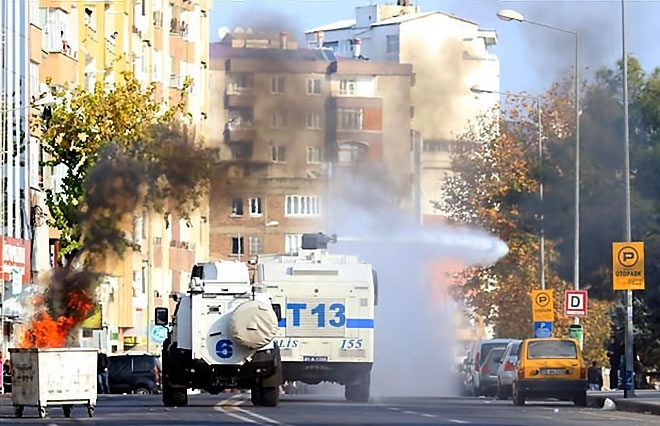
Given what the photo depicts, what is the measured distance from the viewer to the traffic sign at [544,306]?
185ft

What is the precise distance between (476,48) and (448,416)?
7.00m

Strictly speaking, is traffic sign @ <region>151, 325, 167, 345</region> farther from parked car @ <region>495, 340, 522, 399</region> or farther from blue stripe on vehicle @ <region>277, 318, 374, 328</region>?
blue stripe on vehicle @ <region>277, 318, 374, 328</region>

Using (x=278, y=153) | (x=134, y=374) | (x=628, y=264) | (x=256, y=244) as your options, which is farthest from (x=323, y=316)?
(x=134, y=374)

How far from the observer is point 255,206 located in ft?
149

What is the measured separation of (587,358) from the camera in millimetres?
79875

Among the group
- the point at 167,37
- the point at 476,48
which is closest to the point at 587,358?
the point at 167,37

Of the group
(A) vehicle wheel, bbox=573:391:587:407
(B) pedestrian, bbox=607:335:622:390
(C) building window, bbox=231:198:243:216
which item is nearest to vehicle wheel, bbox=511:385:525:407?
(A) vehicle wheel, bbox=573:391:587:407

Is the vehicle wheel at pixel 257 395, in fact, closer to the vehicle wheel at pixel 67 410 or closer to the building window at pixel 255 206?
the building window at pixel 255 206

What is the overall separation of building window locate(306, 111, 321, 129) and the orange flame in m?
10.1

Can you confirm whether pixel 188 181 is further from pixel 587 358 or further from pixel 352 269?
pixel 587 358

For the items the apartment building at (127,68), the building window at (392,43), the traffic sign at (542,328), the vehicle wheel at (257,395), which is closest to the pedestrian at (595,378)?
the traffic sign at (542,328)

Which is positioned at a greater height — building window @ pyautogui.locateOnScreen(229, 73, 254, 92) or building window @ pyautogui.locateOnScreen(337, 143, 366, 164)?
building window @ pyautogui.locateOnScreen(229, 73, 254, 92)

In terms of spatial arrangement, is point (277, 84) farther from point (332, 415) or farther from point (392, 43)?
point (332, 415)

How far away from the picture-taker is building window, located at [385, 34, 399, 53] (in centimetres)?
3572
